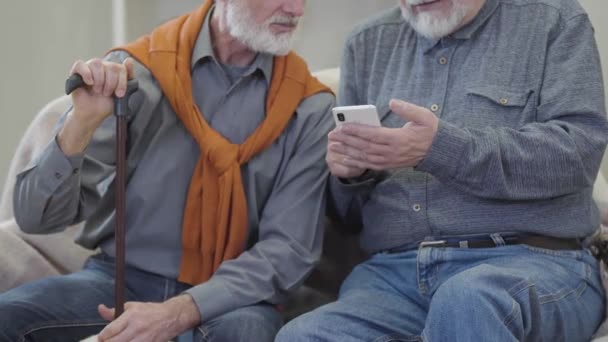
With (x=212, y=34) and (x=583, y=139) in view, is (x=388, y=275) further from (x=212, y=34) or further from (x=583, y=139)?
(x=212, y=34)

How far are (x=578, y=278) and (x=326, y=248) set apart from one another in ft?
2.07

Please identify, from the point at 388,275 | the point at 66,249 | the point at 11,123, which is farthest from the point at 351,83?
the point at 11,123

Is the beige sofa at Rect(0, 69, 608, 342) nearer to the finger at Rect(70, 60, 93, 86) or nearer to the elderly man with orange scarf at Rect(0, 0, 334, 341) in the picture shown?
the elderly man with orange scarf at Rect(0, 0, 334, 341)

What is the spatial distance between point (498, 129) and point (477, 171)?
101 mm

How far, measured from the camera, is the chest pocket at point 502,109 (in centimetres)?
163

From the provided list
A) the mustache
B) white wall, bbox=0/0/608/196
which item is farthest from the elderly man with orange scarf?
white wall, bbox=0/0/608/196

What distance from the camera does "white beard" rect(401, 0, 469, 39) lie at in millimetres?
1691

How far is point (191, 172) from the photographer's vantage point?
174 cm

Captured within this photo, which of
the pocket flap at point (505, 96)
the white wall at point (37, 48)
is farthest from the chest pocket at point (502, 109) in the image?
the white wall at point (37, 48)

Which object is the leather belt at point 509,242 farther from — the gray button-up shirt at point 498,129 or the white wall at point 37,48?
the white wall at point 37,48

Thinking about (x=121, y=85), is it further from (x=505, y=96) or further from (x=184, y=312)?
(x=505, y=96)

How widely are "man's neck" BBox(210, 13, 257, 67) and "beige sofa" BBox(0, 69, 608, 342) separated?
1.43ft

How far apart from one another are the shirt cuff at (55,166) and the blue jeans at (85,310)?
204 mm

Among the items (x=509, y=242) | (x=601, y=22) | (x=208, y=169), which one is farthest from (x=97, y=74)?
(x=601, y=22)
